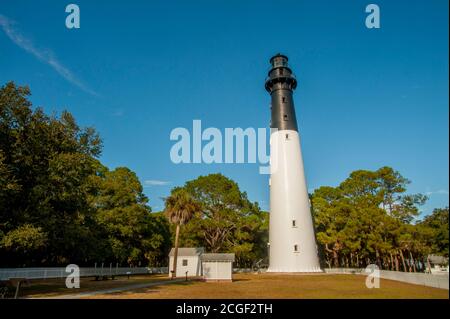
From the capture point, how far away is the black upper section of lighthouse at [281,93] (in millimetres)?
35031

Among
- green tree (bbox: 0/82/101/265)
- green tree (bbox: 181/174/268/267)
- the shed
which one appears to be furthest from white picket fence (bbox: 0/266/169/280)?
the shed

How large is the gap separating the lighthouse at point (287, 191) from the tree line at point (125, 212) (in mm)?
6639

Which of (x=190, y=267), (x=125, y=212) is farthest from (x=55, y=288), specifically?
(x=190, y=267)

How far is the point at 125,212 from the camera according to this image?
3759 cm

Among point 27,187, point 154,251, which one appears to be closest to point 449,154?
point 27,187

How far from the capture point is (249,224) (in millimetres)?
45125

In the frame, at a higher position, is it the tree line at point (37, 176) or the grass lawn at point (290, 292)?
the tree line at point (37, 176)

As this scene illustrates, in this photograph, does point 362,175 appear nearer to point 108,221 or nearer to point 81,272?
point 108,221

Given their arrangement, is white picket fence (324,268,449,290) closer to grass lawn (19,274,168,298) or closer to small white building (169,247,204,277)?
grass lawn (19,274,168,298)

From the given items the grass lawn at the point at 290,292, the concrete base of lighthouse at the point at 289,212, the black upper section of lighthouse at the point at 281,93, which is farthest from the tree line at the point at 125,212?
the black upper section of lighthouse at the point at 281,93

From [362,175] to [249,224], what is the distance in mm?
16716

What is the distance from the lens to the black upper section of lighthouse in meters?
35.0

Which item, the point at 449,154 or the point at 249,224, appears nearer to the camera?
the point at 449,154

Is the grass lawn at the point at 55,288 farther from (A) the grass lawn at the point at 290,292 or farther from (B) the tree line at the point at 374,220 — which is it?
(B) the tree line at the point at 374,220
